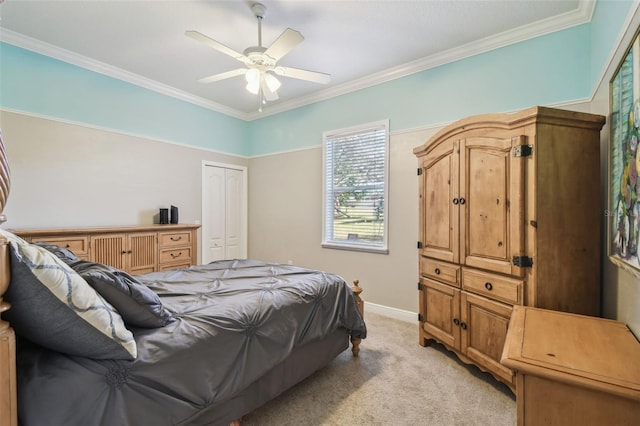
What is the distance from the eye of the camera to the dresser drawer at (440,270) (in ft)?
7.68

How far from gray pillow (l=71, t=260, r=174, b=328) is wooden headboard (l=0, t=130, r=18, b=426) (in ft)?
1.09

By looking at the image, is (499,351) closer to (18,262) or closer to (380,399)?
(380,399)

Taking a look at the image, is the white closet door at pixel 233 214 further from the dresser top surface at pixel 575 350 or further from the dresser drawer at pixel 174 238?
the dresser top surface at pixel 575 350

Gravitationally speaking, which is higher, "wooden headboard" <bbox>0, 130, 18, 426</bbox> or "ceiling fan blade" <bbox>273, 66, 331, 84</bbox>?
"ceiling fan blade" <bbox>273, 66, 331, 84</bbox>

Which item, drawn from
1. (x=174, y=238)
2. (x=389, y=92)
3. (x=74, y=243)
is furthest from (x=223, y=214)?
(x=389, y=92)

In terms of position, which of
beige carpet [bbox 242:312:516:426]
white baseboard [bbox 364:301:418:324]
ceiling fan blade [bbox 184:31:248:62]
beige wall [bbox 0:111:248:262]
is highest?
ceiling fan blade [bbox 184:31:248:62]

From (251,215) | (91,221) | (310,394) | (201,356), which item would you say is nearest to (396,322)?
(310,394)

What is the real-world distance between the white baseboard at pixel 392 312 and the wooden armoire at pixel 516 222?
90 centimetres

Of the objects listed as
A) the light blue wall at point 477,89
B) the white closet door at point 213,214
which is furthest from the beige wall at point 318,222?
the white closet door at point 213,214

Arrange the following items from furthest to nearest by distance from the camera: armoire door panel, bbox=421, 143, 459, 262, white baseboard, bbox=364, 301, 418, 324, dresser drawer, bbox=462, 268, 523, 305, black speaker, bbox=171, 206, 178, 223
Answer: black speaker, bbox=171, 206, 178, 223, white baseboard, bbox=364, 301, 418, 324, armoire door panel, bbox=421, 143, 459, 262, dresser drawer, bbox=462, 268, 523, 305

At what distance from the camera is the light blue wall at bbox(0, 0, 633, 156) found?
2.45 metres

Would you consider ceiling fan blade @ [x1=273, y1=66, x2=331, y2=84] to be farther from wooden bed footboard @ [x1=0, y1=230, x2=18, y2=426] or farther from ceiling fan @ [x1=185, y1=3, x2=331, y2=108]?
wooden bed footboard @ [x1=0, y1=230, x2=18, y2=426]

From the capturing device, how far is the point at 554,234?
185 centimetres

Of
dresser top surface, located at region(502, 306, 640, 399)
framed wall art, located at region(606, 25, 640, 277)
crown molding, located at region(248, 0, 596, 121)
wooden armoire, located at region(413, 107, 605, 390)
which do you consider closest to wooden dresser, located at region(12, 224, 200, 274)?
crown molding, located at region(248, 0, 596, 121)
